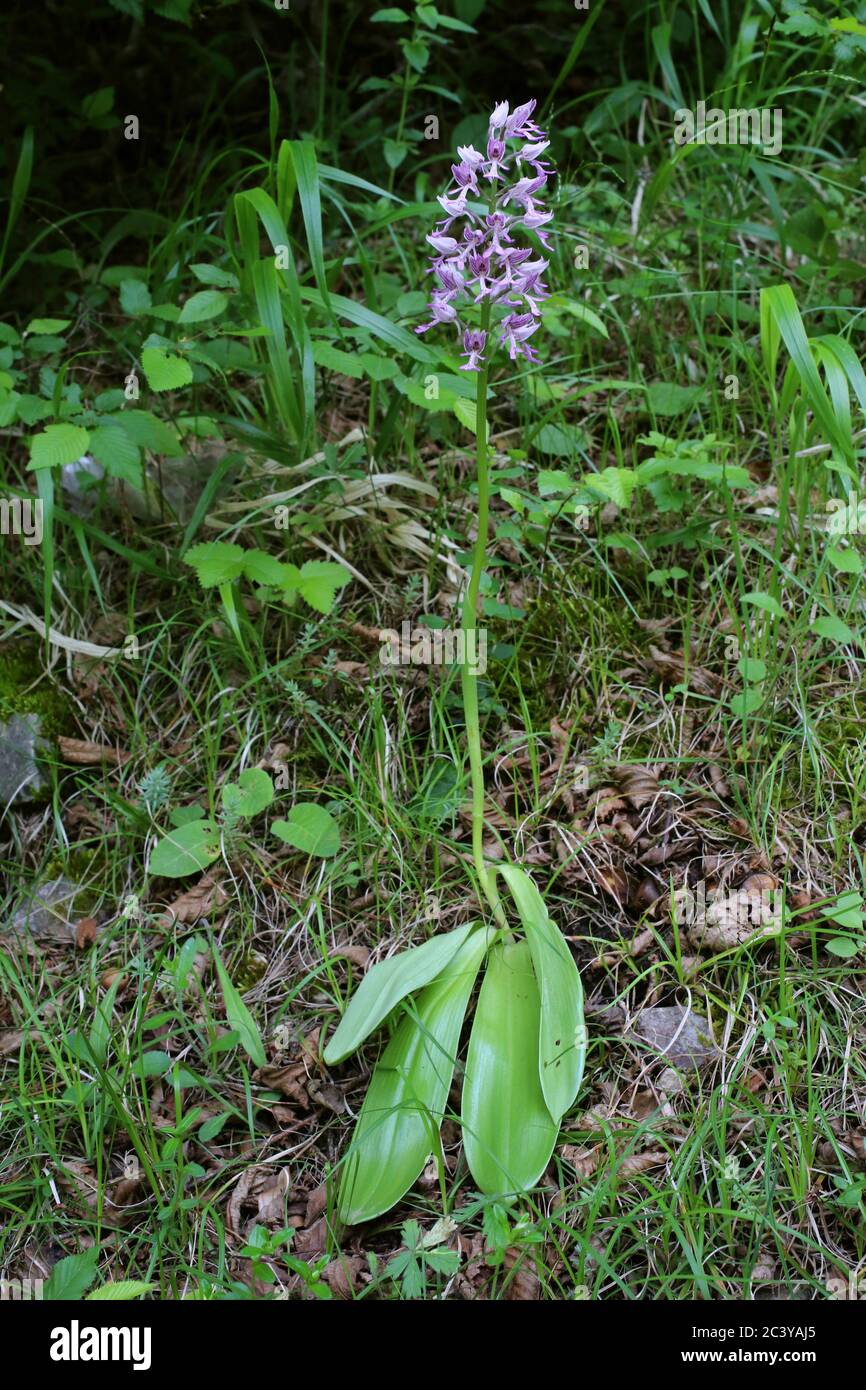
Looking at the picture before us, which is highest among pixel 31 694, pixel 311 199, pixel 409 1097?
pixel 311 199

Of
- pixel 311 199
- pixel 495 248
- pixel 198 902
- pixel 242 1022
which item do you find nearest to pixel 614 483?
pixel 495 248

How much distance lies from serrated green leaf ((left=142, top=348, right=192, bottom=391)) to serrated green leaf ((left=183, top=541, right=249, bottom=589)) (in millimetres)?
418

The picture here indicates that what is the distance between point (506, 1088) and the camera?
2.35 metres

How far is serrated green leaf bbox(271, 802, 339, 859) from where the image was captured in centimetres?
279

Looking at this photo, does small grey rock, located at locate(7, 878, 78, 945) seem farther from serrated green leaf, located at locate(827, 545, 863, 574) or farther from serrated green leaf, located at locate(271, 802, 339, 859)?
serrated green leaf, located at locate(827, 545, 863, 574)

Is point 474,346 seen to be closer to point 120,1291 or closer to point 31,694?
point 31,694

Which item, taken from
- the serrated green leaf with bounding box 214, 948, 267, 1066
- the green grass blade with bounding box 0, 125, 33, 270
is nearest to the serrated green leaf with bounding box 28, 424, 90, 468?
the green grass blade with bounding box 0, 125, 33, 270

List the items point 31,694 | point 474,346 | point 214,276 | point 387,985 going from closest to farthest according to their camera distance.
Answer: point 474,346 < point 387,985 < point 214,276 < point 31,694

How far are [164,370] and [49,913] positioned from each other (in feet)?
4.63

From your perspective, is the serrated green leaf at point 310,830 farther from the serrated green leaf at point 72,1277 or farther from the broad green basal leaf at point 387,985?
the serrated green leaf at point 72,1277

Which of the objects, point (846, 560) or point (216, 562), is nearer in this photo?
point (846, 560)

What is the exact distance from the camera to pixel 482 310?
91.6 inches

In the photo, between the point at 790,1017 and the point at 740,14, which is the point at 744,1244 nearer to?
the point at 790,1017

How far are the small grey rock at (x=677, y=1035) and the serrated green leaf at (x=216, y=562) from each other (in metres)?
1.47
